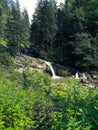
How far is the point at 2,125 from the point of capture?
4.66m

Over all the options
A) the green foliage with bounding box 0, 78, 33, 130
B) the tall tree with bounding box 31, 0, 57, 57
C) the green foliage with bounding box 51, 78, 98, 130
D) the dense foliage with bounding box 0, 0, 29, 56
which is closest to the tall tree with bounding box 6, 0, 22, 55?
the dense foliage with bounding box 0, 0, 29, 56

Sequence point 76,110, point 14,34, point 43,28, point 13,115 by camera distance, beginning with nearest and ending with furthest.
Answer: point 13,115, point 76,110, point 14,34, point 43,28

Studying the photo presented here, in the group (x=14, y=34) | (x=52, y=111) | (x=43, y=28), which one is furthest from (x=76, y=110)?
(x=43, y=28)

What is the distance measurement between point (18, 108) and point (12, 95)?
1.91 feet

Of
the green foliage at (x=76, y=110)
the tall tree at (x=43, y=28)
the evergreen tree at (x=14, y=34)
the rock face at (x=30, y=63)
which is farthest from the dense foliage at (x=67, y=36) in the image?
the green foliage at (x=76, y=110)

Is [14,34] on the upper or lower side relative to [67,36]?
upper

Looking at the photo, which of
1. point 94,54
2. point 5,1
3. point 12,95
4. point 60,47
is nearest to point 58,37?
point 60,47

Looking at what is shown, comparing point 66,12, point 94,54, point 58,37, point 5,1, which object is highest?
point 5,1

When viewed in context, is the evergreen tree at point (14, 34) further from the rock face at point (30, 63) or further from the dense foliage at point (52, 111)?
A: the dense foliage at point (52, 111)

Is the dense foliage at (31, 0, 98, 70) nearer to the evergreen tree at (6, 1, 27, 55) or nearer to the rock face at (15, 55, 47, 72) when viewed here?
the evergreen tree at (6, 1, 27, 55)

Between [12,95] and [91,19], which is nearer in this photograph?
[12,95]

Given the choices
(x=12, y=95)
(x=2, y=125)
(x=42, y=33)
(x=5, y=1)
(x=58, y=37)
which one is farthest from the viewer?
(x=5, y=1)

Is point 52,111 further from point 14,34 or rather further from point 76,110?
point 14,34

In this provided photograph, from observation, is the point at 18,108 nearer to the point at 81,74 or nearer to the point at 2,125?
the point at 2,125
